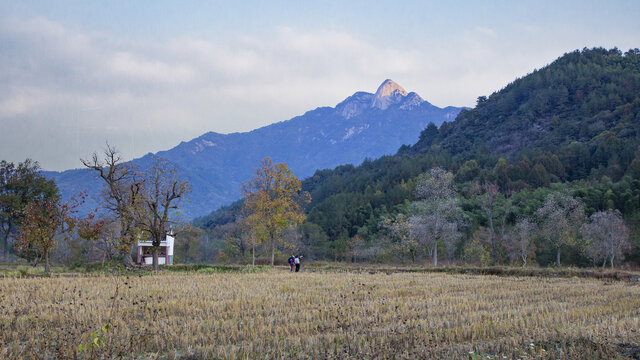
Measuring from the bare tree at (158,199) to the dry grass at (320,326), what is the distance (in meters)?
15.8

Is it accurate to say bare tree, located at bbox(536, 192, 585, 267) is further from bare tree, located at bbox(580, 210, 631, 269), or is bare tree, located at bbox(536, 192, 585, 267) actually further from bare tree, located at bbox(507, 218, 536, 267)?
bare tree, located at bbox(580, 210, 631, 269)

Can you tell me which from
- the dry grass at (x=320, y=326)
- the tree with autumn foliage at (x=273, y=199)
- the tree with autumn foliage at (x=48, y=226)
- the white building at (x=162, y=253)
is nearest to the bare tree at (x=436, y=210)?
the tree with autumn foliage at (x=273, y=199)

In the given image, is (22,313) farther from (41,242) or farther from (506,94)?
(506,94)

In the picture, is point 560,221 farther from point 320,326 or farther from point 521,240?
point 320,326

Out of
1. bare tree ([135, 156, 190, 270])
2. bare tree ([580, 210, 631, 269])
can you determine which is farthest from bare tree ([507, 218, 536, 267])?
bare tree ([135, 156, 190, 270])

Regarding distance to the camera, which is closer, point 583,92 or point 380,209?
point 380,209

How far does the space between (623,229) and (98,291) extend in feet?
176

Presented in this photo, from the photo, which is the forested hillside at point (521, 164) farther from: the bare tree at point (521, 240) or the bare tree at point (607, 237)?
the bare tree at point (607, 237)

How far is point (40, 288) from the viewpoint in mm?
18266

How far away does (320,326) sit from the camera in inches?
436

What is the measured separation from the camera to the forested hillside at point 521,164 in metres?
63.3

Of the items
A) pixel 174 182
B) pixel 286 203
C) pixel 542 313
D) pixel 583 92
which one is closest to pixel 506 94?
pixel 583 92

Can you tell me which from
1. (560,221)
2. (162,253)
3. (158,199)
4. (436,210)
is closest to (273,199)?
(158,199)

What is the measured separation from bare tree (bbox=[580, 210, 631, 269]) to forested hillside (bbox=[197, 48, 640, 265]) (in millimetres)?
2363
